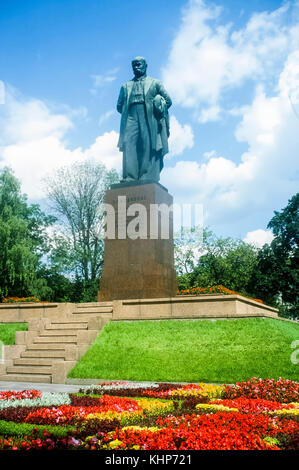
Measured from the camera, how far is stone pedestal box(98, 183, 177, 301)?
16.8 m

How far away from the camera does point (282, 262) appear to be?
40375 mm

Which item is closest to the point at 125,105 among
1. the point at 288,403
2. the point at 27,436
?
the point at 288,403

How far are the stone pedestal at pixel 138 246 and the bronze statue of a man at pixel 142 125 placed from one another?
113 centimetres

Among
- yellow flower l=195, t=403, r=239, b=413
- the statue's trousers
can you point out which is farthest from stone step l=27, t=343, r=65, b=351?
the statue's trousers

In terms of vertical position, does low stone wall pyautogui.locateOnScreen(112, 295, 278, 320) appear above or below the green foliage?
above

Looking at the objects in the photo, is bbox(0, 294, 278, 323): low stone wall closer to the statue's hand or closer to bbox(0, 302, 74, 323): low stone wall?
bbox(0, 302, 74, 323): low stone wall

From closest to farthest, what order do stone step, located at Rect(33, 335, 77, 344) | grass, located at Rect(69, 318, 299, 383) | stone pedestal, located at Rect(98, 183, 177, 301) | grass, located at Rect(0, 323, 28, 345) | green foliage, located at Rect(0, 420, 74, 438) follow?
green foliage, located at Rect(0, 420, 74, 438) < grass, located at Rect(69, 318, 299, 383) < stone step, located at Rect(33, 335, 77, 344) < grass, located at Rect(0, 323, 28, 345) < stone pedestal, located at Rect(98, 183, 177, 301)

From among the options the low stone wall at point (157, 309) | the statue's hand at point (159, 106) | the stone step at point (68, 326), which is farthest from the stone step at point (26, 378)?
the statue's hand at point (159, 106)

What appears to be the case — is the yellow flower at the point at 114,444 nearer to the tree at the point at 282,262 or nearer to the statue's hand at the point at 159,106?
the statue's hand at the point at 159,106

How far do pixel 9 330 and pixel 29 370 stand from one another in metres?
3.46

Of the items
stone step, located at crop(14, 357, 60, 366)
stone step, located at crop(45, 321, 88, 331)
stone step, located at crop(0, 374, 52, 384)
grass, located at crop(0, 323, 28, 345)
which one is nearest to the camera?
stone step, located at crop(0, 374, 52, 384)

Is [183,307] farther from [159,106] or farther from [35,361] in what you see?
[159,106]

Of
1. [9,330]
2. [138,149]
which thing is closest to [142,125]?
[138,149]

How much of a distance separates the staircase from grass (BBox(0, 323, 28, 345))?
0.78 meters
